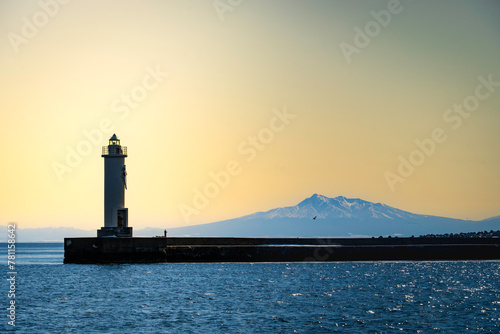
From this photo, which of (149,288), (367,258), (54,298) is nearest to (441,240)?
(367,258)

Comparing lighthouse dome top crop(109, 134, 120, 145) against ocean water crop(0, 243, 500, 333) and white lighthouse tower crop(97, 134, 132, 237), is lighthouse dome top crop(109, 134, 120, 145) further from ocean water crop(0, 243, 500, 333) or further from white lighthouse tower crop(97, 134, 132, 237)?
ocean water crop(0, 243, 500, 333)

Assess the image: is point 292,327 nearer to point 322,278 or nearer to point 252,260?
point 322,278

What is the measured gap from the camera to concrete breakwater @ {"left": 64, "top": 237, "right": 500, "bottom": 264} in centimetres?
5381

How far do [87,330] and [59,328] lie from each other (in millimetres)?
1352

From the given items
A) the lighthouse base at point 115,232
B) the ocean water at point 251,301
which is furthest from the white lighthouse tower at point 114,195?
the ocean water at point 251,301

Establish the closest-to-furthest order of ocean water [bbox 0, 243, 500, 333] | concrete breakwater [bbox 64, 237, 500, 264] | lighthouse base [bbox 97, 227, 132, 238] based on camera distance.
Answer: ocean water [bbox 0, 243, 500, 333], concrete breakwater [bbox 64, 237, 500, 264], lighthouse base [bbox 97, 227, 132, 238]

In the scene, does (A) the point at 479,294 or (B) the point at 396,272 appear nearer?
(A) the point at 479,294

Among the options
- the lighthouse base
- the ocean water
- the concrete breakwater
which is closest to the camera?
the ocean water

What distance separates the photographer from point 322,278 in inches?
2023

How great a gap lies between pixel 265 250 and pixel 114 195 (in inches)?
529

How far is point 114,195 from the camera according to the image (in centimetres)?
5550

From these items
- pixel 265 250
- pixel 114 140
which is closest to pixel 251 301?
pixel 265 250

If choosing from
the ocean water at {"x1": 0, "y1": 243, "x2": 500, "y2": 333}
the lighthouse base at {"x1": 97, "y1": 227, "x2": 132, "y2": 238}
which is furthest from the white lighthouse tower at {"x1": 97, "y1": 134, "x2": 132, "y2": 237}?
the ocean water at {"x1": 0, "y1": 243, "x2": 500, "y2": 333}

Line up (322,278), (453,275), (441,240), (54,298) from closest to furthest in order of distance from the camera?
(54,298)
(322,278)
(453,275)
(441,240)
